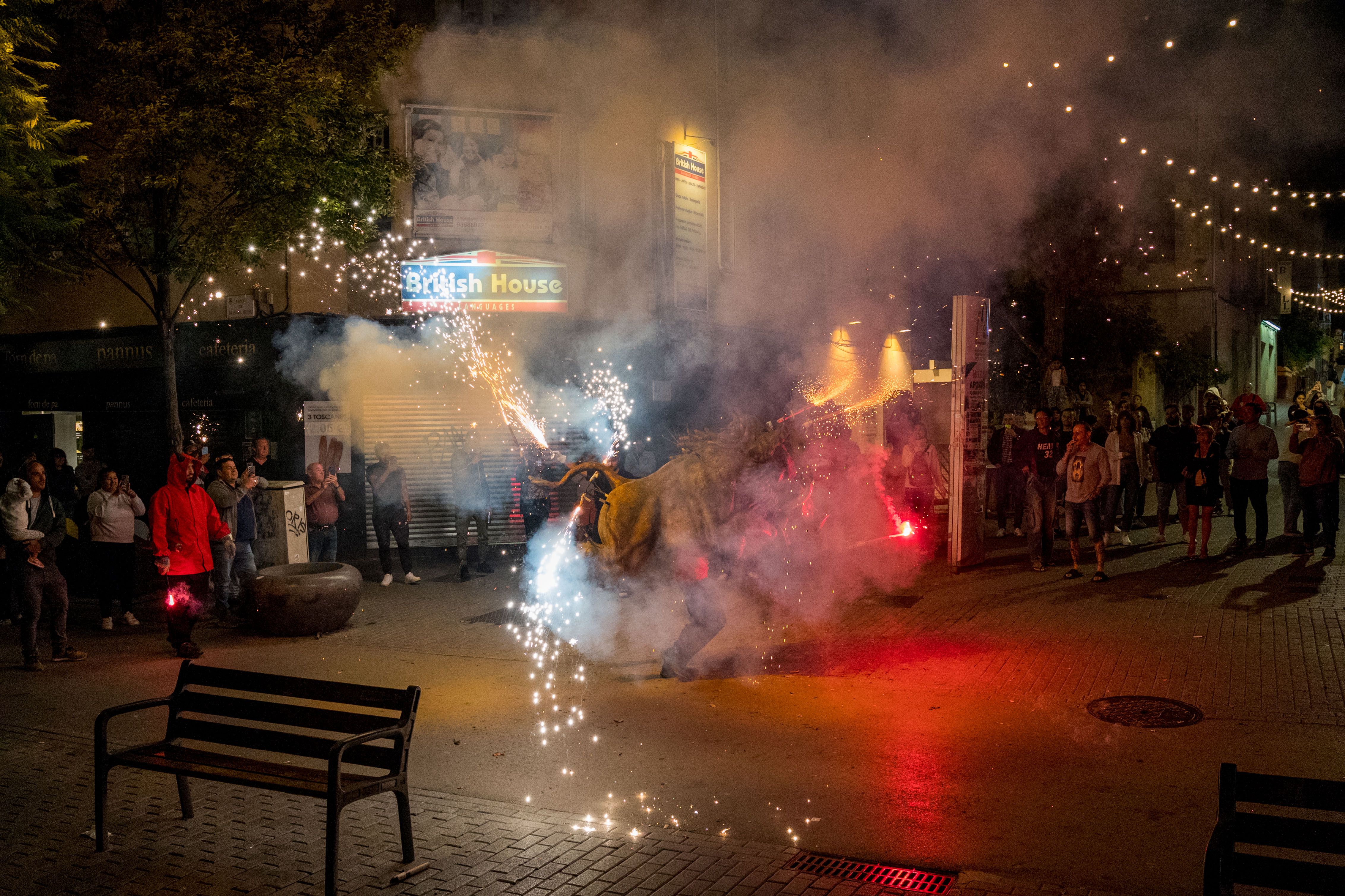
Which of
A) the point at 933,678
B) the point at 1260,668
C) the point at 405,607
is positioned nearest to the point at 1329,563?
the point at 1260,668

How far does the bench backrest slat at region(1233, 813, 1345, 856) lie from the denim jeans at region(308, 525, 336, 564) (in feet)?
28.2

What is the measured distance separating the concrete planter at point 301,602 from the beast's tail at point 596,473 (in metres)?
2.59

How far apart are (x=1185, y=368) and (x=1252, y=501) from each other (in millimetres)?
13663

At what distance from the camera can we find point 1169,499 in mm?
10680

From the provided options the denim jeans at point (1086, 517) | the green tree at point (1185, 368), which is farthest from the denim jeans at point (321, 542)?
the green tree at point (1185, 368)

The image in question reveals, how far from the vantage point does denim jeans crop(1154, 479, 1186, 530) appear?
32.1ft

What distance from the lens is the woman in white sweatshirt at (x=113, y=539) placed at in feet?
26.5

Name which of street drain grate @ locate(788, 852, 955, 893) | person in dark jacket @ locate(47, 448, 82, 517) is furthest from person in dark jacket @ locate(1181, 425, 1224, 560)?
person in dark jacket @ locate(47, 448, 82, 517)

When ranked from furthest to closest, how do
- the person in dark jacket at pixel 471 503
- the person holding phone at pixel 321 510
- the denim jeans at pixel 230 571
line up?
the person in dark jacket at pixel 471 503 < the person holding phone at pixel 321 510 < the denim jeans at pixel 230 571

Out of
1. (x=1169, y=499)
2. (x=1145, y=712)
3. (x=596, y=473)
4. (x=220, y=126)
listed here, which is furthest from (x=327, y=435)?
(x=1169, y=499)

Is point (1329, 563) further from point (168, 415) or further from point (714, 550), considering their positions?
point (168, 415)

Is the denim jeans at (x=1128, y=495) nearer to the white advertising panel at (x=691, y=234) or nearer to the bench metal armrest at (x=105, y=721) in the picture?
the white advertising panel at (x=691, y=234)

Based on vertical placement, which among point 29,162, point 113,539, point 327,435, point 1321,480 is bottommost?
point 113,539

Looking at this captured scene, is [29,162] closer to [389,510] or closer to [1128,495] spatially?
[389,510]
